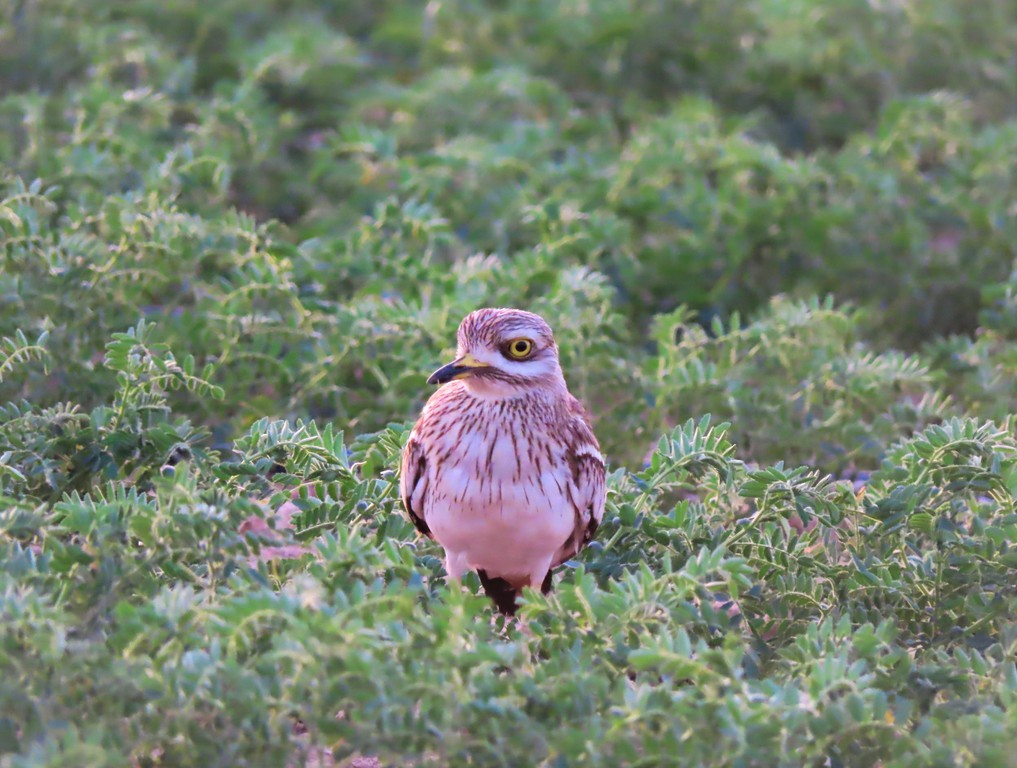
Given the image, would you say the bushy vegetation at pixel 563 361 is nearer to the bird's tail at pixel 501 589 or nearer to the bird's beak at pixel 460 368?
the bird's tail at pixel 501 589

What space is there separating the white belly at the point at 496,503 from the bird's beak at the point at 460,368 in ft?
0.55

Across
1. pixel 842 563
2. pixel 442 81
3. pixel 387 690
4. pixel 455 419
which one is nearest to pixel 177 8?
pixel 442 81

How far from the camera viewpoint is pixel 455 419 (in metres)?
3.75

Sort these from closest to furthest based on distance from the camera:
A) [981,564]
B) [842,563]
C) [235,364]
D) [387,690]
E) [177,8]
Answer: [387,690] < [981,564] < [842,563] < [235,364] < [177,8]

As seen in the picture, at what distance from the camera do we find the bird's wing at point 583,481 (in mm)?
3766

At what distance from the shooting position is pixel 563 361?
504cm

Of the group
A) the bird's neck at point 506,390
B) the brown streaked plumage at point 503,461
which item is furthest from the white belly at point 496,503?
the bird's neck at point 506,390

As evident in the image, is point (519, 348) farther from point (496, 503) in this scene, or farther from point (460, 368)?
point (496, 503)

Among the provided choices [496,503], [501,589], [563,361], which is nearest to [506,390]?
[496,503]

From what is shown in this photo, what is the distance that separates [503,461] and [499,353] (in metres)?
0.31

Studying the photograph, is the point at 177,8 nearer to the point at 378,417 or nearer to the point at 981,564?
the point at 378,417

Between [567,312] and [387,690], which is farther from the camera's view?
[567,312]

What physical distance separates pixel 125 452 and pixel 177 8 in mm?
4894

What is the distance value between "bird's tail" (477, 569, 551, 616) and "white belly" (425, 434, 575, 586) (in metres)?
0.39
